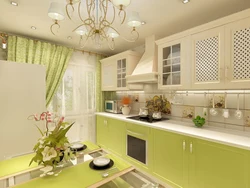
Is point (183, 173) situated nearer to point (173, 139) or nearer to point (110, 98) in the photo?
point (173, 139)

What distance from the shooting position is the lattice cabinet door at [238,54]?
1.43 m

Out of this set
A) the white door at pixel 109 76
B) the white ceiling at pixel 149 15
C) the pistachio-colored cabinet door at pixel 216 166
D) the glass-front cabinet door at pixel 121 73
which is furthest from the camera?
the white door at pixel 109 76

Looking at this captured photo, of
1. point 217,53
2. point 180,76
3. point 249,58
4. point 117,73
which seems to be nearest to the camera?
point 249,58

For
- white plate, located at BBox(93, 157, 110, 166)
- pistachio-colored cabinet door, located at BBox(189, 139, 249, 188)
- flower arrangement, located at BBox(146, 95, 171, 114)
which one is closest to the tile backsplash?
flower arrangement, located at BBox(146, 95, 171, 114)

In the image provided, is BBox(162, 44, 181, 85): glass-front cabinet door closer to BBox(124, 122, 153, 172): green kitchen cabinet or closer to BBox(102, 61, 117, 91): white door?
BBox(124, 122, 153, 172): green kitchen cabinet

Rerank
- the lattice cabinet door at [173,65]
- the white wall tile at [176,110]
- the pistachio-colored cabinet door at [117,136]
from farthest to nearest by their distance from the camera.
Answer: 1. the pistachio-colored cabinet door at [117,136]
2. the white wall tile at [176,110]
3. the lattice cabinet door at [173,65]

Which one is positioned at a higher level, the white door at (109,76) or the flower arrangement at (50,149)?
the white door at (109,76)

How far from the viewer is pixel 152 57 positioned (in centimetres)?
240

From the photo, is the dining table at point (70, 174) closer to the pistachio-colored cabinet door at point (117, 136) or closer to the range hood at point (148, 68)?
the pistachio-colored cabinet door at point (117, 136)

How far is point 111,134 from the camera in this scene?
2.81 metres

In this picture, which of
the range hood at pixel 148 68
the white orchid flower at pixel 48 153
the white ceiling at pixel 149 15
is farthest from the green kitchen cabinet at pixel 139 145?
the white ceiling at pixel 149 15

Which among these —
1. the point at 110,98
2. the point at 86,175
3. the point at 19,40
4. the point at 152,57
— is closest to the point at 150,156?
the point at 86,175

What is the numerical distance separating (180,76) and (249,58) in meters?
0.73

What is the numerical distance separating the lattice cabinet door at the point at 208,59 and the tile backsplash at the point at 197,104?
0.34 m
